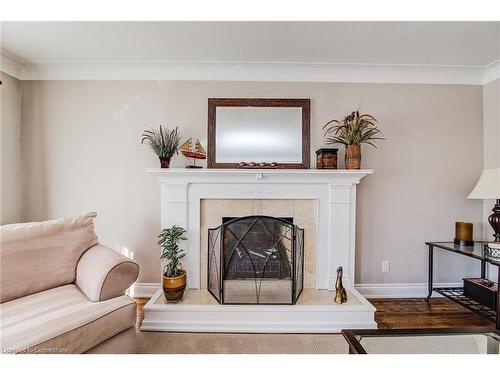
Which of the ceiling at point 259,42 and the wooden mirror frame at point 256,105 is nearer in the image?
the ceiling at point 259,42

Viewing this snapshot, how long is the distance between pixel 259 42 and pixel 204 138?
1.01 m

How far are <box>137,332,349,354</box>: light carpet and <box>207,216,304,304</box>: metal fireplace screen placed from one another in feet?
1.01

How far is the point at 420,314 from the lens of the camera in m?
2.30

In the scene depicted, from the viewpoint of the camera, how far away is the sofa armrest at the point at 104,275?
156 cm

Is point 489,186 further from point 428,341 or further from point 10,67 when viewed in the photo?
point 10,67

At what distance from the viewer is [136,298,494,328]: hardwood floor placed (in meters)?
2.15

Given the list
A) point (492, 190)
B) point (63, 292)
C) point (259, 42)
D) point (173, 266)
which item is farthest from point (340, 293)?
point (259, 42)

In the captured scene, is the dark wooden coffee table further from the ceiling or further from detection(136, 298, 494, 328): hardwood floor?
the ceiling

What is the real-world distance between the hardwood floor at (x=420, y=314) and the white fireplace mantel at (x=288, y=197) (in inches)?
15.2

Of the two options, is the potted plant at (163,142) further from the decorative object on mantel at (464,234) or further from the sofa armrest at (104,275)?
the decorative object on mantel at (464,234)

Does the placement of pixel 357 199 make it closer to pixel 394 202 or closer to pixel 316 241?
pixel 394 202

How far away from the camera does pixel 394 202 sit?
2.62 meters

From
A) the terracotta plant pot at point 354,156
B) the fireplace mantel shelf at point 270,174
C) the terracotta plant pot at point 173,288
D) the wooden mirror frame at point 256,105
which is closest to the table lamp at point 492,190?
the fireplace mantel shelf at point 270,174
